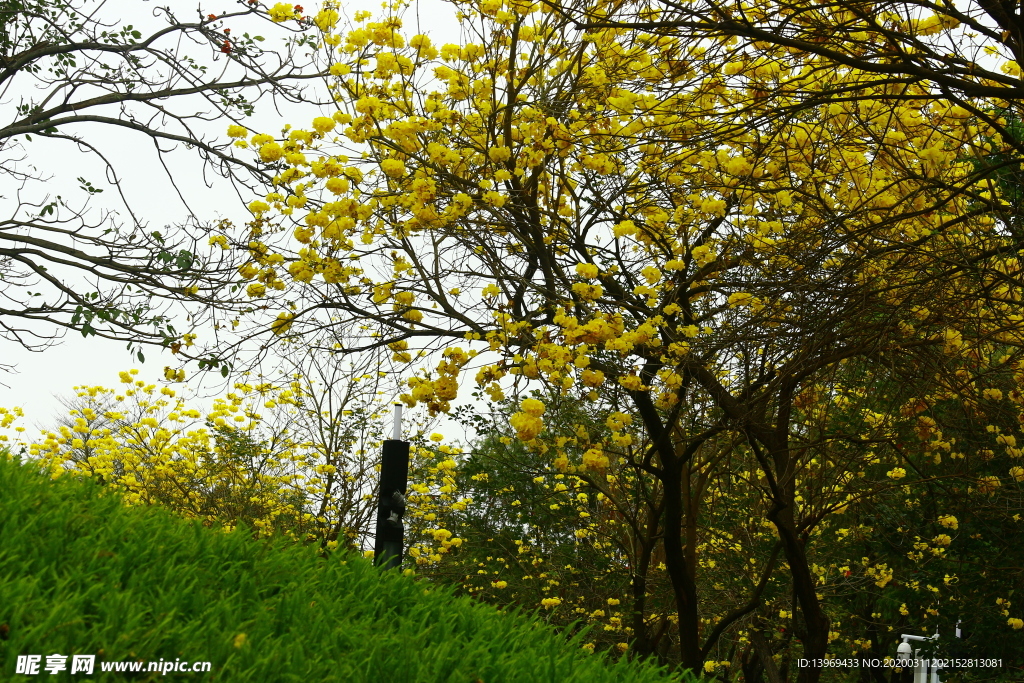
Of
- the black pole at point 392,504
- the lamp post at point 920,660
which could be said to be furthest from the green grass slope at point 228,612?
the lamp post at point 920,660

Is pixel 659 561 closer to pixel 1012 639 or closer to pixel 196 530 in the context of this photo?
pixel 1012 639

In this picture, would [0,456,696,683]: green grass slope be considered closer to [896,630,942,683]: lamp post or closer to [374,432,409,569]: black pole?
[374,432,409,569]: black pole

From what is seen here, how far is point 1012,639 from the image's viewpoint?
1109 centimetres

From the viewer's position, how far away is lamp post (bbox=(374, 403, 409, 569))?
607cm

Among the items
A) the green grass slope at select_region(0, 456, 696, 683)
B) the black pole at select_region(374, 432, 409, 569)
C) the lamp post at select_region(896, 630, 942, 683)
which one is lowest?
the lamp post at select_region(896, 630, 942, 683)

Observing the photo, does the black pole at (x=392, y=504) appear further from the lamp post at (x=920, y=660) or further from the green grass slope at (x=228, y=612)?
the lamp post at (x=920, y=660)

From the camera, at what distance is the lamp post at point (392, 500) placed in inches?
239

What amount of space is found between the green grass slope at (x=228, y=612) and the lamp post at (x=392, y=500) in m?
1.53

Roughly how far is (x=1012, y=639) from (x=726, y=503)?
385cm

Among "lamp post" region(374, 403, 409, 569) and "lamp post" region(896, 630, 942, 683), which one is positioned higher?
"lamp post" region(374, 403, 409, 569)

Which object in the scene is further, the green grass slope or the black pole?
the black pole

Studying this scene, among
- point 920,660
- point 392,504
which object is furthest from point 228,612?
point 920,660

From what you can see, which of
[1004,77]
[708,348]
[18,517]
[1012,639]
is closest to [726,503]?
[1012,639]

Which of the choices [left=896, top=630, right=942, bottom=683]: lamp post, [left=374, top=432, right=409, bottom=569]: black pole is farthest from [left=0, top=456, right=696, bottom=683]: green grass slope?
[left=896, top=630, right=942, bottom=683]: lamp post
